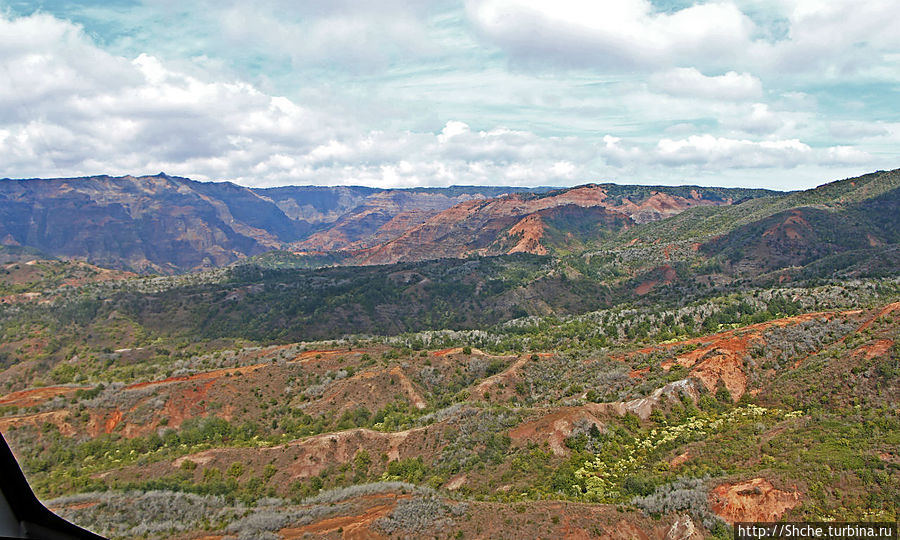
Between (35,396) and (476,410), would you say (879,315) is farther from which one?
(35,396)

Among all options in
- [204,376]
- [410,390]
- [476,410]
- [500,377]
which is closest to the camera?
[476,410]

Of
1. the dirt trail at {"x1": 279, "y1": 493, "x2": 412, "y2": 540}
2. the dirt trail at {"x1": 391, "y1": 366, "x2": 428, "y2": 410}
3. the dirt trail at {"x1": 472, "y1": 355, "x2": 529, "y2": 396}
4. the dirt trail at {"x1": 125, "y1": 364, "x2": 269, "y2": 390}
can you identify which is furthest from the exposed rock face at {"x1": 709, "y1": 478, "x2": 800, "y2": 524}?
the dirt trail at {"x1": 125, "y1": 364, "x2": 269, "y2": 390}

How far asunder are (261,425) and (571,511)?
43886mm

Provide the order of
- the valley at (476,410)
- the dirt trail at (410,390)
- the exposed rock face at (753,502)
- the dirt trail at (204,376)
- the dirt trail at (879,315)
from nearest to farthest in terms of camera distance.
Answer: the exposed rock face at (753,502), the valley at (476,410), the dirt trail at (879,315), the dirt trail at (410,390), the dirt trail at (204,376)

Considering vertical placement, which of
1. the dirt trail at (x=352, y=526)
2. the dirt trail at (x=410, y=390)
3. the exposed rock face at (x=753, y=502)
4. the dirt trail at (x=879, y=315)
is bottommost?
the dirt trail at (x=410, y=390)

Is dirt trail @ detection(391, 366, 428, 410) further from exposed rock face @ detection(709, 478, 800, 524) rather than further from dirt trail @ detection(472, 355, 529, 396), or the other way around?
exposed rock face @ detection(709, 478, 800, 524)

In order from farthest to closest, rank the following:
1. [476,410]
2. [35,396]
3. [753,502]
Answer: [35,396], [476,410], [753,502]

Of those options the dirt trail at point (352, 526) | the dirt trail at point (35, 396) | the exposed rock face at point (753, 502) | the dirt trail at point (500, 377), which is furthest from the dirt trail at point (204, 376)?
the exposed rock face at point (753, 502)

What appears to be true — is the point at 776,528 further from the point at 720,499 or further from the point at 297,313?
the point at 297,313

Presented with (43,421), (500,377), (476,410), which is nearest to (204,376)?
(43,421)

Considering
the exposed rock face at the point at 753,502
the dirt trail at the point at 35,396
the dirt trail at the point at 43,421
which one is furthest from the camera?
the dirt trail at the point at 35,396

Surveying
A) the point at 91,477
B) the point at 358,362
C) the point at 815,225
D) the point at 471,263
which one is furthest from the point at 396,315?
the point at 815,225

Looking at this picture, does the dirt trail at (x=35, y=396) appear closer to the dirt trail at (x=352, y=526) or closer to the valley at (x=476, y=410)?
the valley at (x=476, y=410)

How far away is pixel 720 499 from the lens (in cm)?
3008
